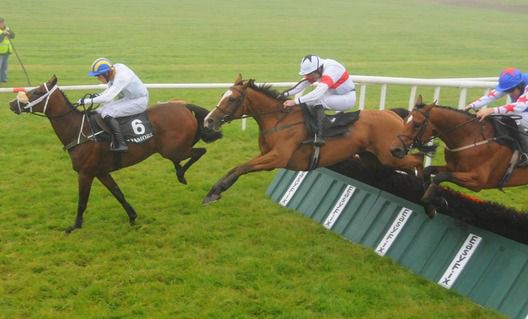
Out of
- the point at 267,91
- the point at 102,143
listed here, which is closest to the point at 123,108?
the point at 102,143

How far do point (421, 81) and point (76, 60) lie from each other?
15.6 m

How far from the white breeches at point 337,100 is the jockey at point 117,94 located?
205cm

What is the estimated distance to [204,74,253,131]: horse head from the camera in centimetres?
589

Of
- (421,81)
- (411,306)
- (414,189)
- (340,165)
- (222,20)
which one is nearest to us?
(411,306)

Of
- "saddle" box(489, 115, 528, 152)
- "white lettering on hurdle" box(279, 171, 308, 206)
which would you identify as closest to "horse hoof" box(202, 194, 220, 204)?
"white lettering on hurdle" box(279, 171, 308, 206)

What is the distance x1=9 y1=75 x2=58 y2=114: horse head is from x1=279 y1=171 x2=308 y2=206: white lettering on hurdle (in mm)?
3082

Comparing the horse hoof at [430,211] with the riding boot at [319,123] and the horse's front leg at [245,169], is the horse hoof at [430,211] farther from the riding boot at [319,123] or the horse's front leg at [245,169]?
the horse's front leg at [245,169]

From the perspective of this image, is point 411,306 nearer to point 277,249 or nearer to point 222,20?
point 277,249

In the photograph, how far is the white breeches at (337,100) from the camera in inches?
257

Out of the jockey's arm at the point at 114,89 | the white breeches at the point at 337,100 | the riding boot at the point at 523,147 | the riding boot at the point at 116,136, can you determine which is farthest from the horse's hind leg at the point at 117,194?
the riding boot at the point at 523,147

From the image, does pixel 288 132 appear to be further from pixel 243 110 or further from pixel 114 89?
pixel 114 89

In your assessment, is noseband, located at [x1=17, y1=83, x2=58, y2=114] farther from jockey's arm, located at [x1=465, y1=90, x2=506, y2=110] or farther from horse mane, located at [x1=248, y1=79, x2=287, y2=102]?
jockey's arm, located at [x1=465, y1=90, x2=506, y2=110]

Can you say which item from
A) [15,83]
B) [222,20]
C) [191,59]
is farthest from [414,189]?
[222,20]

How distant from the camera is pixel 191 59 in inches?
856
